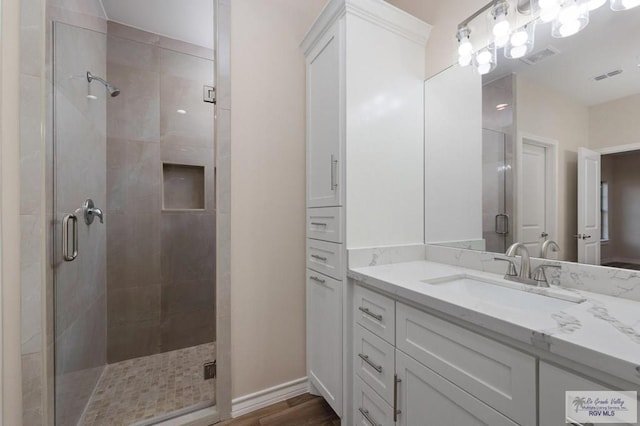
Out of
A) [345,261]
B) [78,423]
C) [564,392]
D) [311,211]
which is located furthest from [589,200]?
[78,423]

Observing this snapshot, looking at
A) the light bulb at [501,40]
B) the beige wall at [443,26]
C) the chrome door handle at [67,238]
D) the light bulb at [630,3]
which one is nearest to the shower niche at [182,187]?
the chrome door handle at [67,238]

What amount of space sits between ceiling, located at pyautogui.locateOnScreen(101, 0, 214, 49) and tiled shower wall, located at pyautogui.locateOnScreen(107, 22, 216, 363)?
0.23ft

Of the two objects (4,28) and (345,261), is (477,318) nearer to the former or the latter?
(345,261)

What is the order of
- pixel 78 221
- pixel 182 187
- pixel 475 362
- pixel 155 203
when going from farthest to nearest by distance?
pixel 182 187 < pixel 155 203 < pixel 78 221 < pixel 475 362

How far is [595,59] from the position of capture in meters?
0.95

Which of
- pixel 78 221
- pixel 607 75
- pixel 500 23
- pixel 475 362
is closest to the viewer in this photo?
pixel 475 362

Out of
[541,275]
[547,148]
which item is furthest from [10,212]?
[547,148]

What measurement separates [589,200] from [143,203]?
269 centimetres

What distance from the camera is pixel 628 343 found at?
0.51 m

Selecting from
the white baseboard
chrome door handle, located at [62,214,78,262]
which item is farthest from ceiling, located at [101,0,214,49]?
the white baseboard

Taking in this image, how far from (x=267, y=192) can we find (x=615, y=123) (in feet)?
5.05

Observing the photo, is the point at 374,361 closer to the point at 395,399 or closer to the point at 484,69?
the point at 395,399

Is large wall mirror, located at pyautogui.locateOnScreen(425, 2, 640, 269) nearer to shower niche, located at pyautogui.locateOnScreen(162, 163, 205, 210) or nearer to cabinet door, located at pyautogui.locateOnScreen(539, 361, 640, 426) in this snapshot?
cabinet door, located at pyautogui.locateOnScreen(539, 361, 640, 426)

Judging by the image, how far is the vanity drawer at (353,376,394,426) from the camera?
1.01 meters
